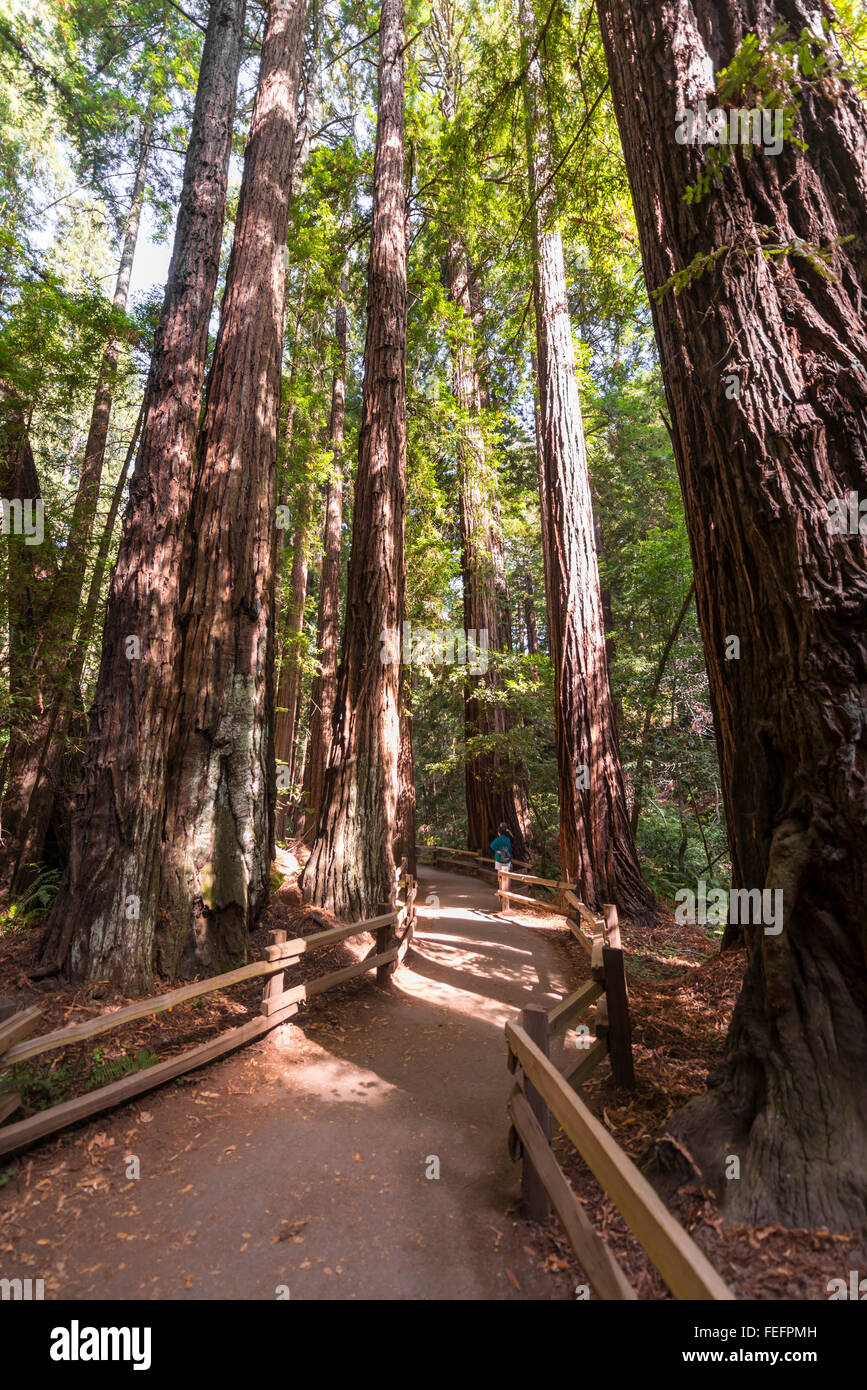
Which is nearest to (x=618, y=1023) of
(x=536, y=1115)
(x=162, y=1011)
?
(x=536, y=1115)

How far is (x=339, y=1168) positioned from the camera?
368 cm

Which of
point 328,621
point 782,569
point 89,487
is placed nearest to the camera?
point 782,569

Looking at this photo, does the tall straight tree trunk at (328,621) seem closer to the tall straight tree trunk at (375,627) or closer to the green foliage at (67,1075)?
the tall straight tree trunk at (375,627)

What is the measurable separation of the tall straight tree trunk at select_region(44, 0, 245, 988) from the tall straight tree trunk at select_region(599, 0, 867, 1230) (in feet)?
15.6

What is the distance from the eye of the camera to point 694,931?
961cm

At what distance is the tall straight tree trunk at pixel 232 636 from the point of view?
6.16 meters

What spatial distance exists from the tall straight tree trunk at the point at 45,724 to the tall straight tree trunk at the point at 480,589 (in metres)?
7.86

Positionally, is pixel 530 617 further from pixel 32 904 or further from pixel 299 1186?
pixel 299 1186

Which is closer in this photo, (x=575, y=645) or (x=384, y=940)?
(x=384, y=940)

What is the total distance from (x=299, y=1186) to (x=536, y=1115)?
4.76 feet

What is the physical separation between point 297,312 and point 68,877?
Answer: 1342cm

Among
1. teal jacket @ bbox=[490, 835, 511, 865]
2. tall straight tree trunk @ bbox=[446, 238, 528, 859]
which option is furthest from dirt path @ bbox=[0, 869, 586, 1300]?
tall straight tree trunk @ bbox=[446, 238, 528, 859]

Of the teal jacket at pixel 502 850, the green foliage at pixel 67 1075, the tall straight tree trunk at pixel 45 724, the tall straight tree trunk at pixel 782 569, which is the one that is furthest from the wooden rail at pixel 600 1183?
the teal jacket at pixel 502 850
